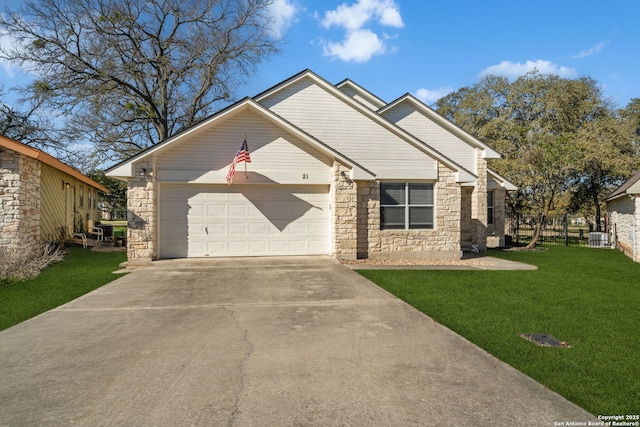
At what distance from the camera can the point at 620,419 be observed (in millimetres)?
3426

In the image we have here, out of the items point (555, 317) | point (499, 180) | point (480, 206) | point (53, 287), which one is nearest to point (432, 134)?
point (480, 206)

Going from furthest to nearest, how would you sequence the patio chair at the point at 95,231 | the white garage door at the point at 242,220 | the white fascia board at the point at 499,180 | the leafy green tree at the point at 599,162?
the leafy green tree at the point at 599,162
the patio chair at the point at 95,231
the white fascia board at the point at 499,180
the white garage door at the point at 242,220

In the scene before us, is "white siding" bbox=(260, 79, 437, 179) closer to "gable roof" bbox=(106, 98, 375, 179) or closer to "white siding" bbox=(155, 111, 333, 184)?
"gable roof" bbox=(106, 98, 375, 179)

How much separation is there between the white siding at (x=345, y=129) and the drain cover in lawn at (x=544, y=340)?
9.18 m

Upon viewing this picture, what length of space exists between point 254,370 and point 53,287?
23.8ft

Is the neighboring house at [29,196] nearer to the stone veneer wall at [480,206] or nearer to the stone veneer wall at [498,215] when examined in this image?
the stone veneer wall at [480,206]

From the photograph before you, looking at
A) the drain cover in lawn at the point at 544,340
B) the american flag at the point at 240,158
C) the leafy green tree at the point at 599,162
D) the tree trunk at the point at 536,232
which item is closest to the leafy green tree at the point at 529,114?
the leafy green tree at the point at 599,162

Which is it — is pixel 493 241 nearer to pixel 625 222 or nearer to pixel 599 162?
pixel 625 222

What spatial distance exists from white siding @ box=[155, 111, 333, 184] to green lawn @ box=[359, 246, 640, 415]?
4394 millimetres

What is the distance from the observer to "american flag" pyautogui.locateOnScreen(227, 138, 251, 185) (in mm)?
12180

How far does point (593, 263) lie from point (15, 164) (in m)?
20.5

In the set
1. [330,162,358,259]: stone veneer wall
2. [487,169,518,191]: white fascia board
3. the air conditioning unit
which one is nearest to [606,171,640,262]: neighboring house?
the air conditioning unit

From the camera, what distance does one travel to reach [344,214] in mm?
13484

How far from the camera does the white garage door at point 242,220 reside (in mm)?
13219
